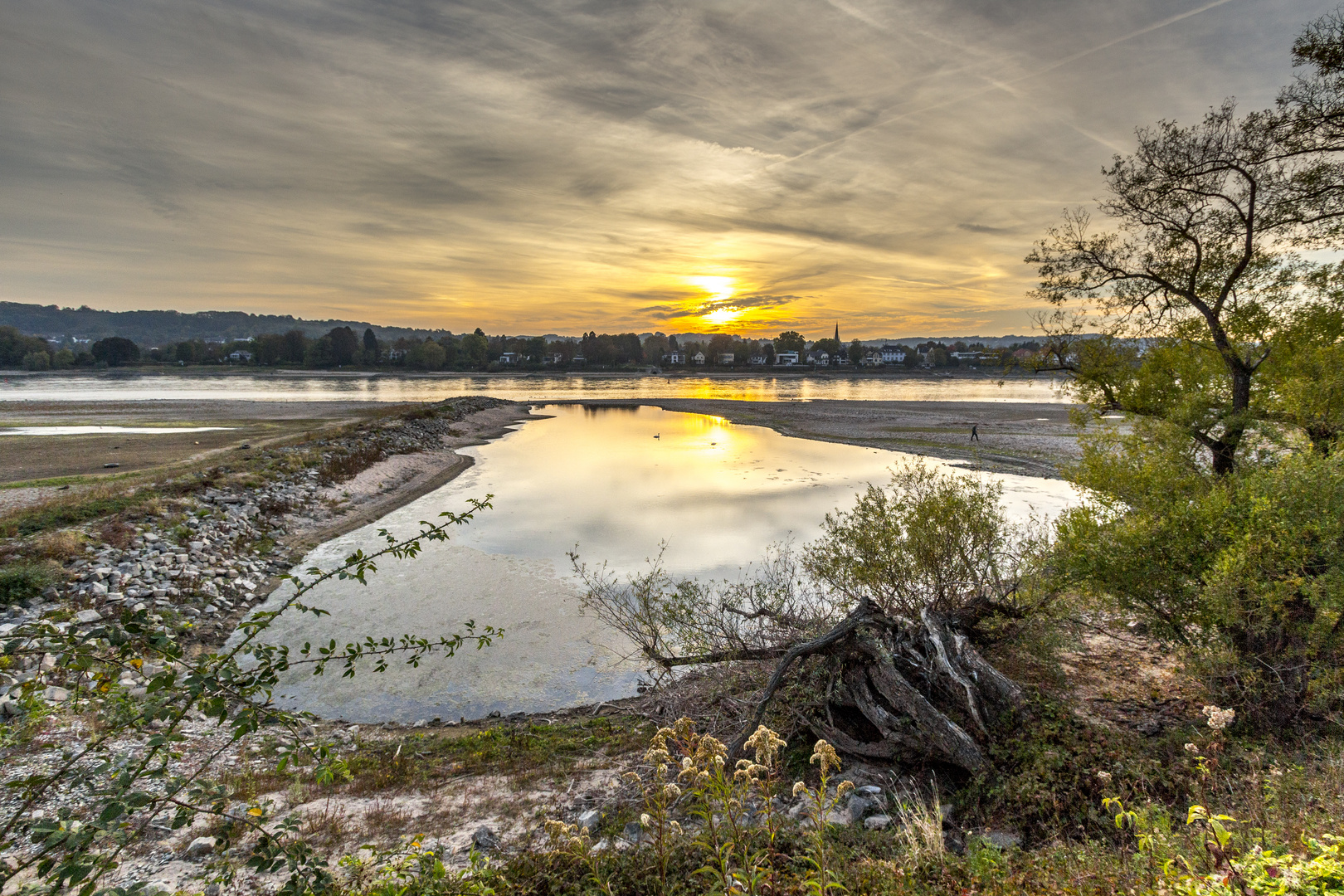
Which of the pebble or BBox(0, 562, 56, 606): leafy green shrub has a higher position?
BBox(0, 562, 56, 606): leafy green shrub

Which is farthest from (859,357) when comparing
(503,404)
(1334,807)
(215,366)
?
(1334,807)

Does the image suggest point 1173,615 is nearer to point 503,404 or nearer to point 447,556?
point 447,556

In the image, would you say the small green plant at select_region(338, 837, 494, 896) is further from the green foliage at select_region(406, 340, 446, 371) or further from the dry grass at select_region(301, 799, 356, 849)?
the green foliage at select_region(406, 340, 446, 371)

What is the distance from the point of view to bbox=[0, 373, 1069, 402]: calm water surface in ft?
280

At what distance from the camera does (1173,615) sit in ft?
30.3

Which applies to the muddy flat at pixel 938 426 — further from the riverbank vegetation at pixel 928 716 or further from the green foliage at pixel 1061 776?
the green foliage at pixel 1061 776

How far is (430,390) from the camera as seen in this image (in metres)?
110

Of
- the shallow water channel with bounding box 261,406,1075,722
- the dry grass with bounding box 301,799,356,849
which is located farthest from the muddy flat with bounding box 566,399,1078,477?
the dry grass with bounding box 301,799,356,849

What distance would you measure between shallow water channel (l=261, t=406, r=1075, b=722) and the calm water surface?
53016 millimetres

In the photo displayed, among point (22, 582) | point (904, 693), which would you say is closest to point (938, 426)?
point (904, 693)

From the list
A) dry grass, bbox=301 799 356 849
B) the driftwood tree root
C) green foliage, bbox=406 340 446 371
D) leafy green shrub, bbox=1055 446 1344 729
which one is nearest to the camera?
dry grass, bbox=301 799 356 849

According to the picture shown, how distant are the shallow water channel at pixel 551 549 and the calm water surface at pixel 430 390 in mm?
53016

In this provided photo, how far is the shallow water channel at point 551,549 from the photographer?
12.4 metres

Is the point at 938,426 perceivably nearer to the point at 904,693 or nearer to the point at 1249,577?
the point at 1249,577
